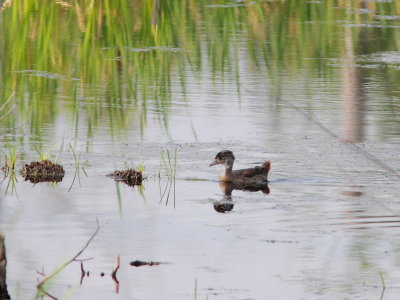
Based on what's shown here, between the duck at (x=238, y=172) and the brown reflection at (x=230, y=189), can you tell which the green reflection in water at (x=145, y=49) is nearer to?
the duck at (x=238, y=172)

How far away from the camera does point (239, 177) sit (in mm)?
9312

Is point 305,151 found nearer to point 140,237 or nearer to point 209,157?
point 209,157

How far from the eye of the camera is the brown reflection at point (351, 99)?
1080 centimetres

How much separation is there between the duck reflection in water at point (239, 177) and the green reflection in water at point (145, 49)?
1.30 metres

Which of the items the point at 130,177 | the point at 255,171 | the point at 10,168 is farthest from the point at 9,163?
the point at 255,171

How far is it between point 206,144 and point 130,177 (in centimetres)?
158

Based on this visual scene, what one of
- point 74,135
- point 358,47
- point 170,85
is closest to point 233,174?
point 74,135

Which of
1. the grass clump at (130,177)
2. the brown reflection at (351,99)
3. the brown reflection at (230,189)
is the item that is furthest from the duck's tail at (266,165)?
the brown reflection at (351,99)

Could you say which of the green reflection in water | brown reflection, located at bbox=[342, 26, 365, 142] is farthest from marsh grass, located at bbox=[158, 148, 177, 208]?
brown reflection, located at bbox=[342, 26, 365, 142]

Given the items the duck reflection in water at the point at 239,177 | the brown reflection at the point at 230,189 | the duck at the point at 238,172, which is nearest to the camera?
the brown reflection at the point at 230,189

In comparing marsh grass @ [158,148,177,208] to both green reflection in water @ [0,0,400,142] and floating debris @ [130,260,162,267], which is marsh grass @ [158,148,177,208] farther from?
floating debris @ [130,260,162,267]

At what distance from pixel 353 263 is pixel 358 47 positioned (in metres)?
9.21

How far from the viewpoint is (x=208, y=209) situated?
26.6 ft

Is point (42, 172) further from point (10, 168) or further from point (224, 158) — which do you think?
point (224, 158)
